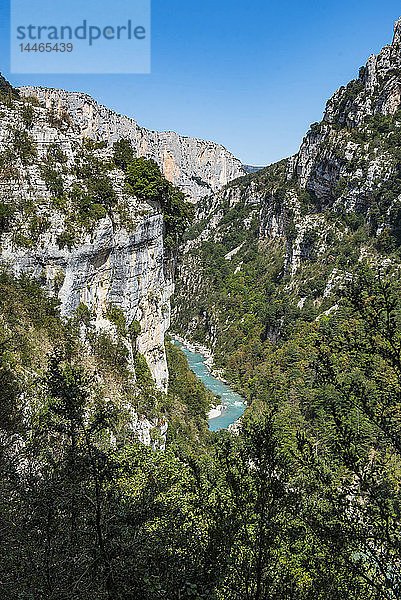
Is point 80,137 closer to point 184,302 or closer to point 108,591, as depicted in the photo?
point 108,591

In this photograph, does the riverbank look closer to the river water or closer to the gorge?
the river water

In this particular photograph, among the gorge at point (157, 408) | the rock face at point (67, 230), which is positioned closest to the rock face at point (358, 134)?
the gorge at point (157, 408)

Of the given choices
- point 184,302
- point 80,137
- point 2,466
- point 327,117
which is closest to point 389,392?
point 2,466

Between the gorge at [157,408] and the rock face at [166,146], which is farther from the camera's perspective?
the rock face at [166,146]

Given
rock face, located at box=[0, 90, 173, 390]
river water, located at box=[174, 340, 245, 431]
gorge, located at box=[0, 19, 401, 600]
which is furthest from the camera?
river water, located at box=[174, 340, 245, 431]

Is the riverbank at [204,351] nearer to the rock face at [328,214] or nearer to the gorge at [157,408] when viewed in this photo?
the rock face at [328,214]

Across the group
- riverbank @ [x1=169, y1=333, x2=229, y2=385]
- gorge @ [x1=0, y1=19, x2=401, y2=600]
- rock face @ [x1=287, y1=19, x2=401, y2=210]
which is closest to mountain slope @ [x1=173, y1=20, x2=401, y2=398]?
rock face @ [x1=287, y1=19, x2=401, y2=210]
